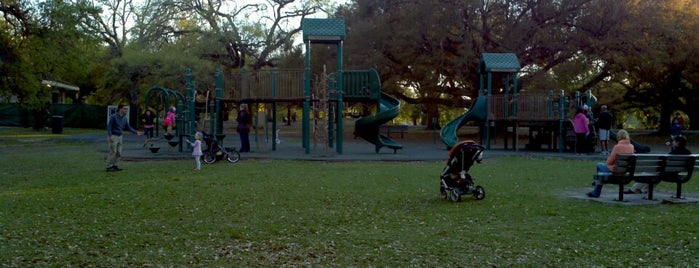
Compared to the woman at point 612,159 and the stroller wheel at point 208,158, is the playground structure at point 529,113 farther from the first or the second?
the woman at point 612,159

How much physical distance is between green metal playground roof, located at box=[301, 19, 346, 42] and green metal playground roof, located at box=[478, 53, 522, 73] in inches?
320

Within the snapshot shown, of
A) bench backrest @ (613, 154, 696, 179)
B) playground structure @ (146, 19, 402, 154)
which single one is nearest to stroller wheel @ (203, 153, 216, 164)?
playground structure @ (146, 19, 402, 154)

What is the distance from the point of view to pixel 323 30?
23.6 m

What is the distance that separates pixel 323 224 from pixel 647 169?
5556 millimetres

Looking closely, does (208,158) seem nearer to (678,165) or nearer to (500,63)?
(678,165)

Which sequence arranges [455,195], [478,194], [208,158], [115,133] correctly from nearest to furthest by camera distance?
[455,195] < [478,194] < [115,133] < [208,158]

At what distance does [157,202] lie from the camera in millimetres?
10430

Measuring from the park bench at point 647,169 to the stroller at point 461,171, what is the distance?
2.00 metres

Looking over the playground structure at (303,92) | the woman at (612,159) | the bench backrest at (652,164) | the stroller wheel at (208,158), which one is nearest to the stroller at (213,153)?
the stroller wheel at (208,158)

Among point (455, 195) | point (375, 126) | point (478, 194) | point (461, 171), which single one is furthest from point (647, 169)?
point (375, 126)

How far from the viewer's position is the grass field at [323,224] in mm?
6578

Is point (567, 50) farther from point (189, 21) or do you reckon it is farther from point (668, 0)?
point (189, 21)

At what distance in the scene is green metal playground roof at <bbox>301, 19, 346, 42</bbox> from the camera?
77.0 feet

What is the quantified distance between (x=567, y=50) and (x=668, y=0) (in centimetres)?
545
